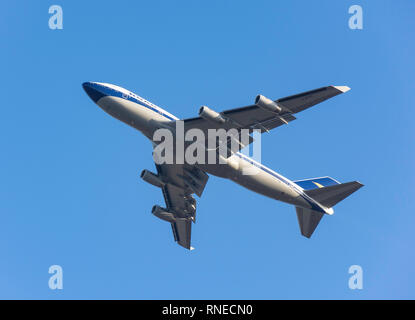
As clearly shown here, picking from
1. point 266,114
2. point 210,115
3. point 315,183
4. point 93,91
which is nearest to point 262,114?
point 266,114

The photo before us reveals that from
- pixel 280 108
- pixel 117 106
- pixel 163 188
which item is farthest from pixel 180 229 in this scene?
pixel 280 108

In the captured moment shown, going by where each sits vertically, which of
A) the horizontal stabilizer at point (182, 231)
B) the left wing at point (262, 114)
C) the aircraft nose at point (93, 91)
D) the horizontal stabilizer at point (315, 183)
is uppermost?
the aircraft nose at point (93, 91)

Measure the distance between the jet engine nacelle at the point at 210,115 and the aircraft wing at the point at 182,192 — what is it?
7.82 metres

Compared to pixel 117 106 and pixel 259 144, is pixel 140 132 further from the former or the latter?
pixel 259 144

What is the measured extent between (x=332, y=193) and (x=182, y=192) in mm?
15493

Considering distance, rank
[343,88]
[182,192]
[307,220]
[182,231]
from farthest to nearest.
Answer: [182,231]
[182,192]
[307,220]
[343,88]

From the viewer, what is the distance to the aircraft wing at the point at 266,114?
45.4 m

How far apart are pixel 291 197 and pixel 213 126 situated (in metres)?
10.5

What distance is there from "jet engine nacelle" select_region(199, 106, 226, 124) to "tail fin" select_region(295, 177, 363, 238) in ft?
39.4

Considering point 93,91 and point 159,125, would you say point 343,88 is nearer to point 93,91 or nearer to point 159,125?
point 159,125

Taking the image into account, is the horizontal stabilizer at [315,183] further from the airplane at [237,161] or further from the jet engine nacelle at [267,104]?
the jet engine nacelle at [267,104]

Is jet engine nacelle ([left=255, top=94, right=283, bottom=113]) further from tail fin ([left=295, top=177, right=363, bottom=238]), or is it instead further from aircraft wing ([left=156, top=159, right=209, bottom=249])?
aircraft wing ([left=156, top=159, right=209, bottom=249])

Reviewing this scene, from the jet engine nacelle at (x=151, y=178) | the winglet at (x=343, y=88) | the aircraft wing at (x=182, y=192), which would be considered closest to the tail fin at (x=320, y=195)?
the aircraft wing at (x=182, y=192)

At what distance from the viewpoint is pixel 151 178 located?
5912 centimetres
